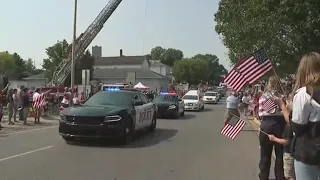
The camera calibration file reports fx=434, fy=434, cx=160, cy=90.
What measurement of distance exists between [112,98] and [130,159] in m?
3.74

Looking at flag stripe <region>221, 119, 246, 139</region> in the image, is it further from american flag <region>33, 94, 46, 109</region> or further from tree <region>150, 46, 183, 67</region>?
tree <region>150, 46, 183, 67</region>

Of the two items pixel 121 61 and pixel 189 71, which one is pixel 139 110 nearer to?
pixel 121 61

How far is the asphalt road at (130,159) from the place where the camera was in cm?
791

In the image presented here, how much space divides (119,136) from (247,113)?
18863 mm

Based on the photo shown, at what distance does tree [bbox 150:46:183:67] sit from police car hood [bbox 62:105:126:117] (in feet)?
499

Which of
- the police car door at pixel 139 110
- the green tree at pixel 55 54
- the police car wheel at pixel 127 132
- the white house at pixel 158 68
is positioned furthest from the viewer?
the white house at pixel 158 68

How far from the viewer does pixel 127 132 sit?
476 inches

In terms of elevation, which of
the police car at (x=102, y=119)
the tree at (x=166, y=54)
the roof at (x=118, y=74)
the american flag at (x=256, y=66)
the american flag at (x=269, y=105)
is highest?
the tree at (x=166, y=54)

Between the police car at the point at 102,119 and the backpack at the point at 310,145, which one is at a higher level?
the backpack at the point at 310,145

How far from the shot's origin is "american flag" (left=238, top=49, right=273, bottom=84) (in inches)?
267

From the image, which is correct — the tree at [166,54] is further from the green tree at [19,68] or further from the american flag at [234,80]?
the american flag at [234,80]

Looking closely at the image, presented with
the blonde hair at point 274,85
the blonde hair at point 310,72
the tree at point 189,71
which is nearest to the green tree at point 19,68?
the tree at point 189,71

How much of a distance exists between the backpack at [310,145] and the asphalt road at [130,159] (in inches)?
178

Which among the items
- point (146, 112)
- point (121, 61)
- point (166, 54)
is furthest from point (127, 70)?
point (146, 112)
